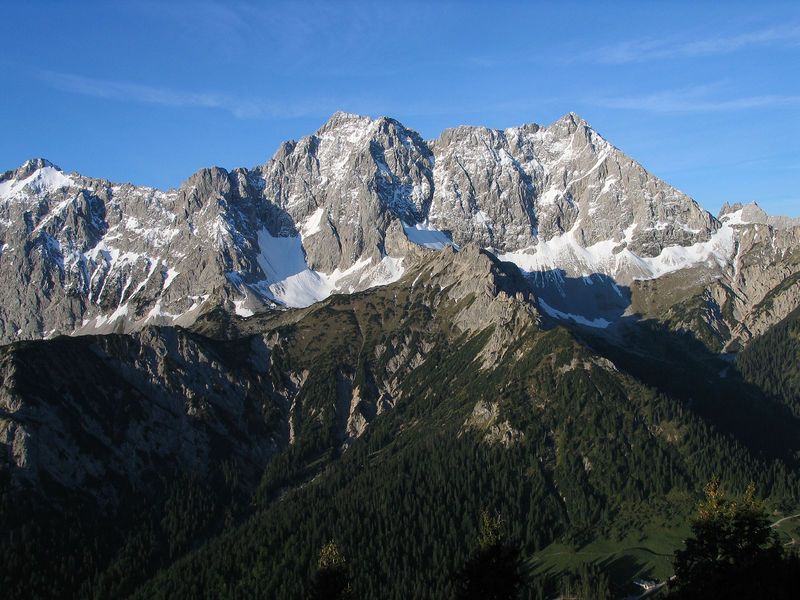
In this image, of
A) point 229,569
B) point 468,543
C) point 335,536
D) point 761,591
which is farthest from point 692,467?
point 761,591

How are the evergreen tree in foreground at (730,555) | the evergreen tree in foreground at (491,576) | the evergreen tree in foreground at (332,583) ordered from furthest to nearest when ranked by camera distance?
the evergreen tree in foreground at (332,583) < the evergreen tree in foreground at (491,576) < the evergreen tree in foreground at (730,555)

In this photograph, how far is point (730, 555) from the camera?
8856 cm

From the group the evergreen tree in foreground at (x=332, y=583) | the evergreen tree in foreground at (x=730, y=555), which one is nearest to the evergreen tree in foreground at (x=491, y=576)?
the evergreen tree in foreground at (x=332, y=583)

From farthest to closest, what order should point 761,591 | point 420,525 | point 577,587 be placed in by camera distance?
point 420,525, point 577,587, point 761,591

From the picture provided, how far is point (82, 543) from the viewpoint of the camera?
194 metres

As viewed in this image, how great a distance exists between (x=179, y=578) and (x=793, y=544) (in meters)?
132

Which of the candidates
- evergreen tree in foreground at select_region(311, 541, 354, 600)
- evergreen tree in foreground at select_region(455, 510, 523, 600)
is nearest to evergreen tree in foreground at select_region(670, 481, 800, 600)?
evergreen tree in foreground at select_region(455, 510, 523, 600)

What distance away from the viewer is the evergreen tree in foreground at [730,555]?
76.9m

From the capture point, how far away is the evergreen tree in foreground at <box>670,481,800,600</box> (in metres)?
76.9

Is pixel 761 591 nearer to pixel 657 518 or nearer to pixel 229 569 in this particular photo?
pixel 657 518

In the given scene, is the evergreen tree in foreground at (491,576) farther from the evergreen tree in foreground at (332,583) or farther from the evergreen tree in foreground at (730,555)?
the evergreen tree in foreground at (730,555)

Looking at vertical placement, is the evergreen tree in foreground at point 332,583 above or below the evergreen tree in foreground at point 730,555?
above

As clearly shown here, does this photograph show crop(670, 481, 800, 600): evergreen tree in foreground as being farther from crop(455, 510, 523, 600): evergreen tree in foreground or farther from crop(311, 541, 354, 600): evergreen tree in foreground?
crop(311, 541, 354, 600): evergreen tree in foreground

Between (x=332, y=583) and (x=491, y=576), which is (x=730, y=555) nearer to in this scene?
(x=491, y=576)
